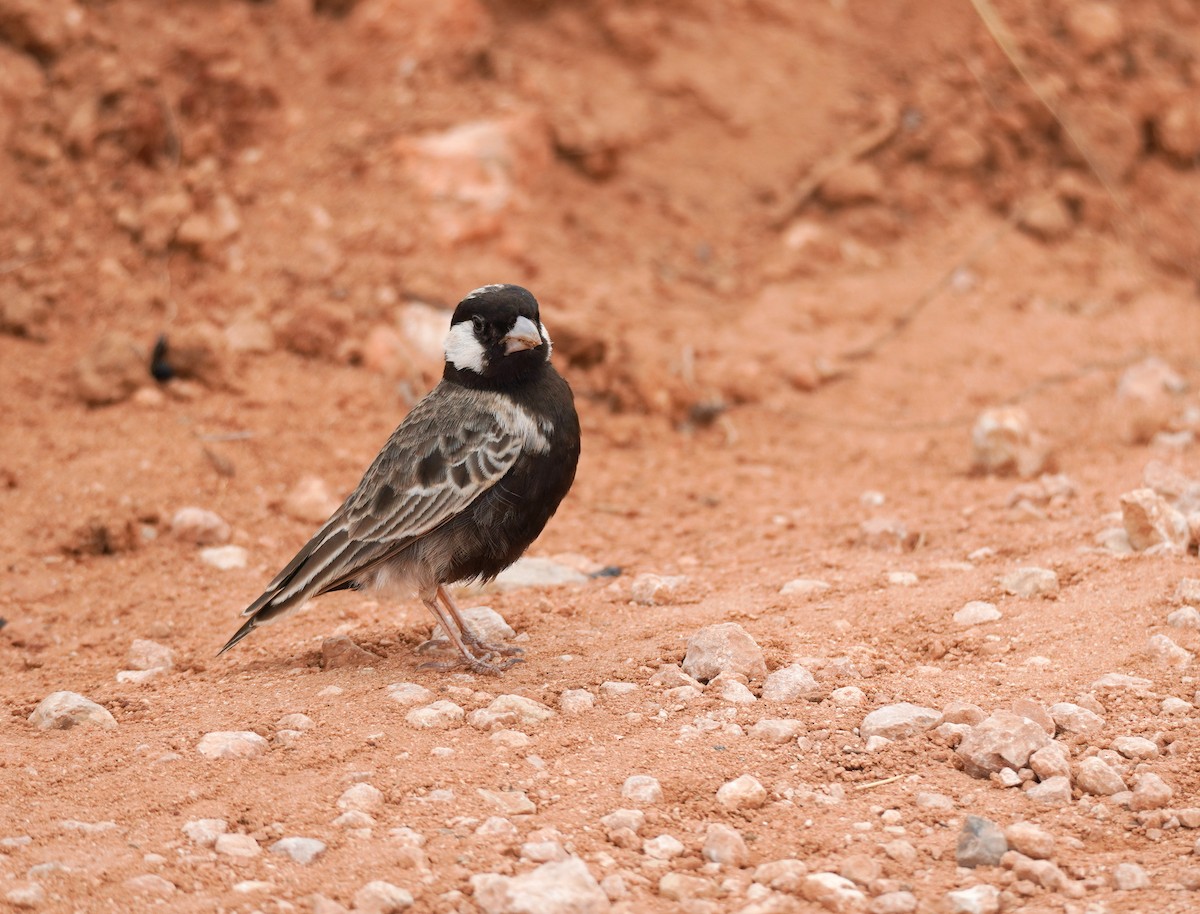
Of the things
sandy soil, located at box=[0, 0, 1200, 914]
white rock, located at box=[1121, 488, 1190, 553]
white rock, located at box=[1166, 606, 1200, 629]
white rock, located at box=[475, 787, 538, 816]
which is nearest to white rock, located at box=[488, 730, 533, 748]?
sandy soil, located at box=[0, 0, 1200, 914]

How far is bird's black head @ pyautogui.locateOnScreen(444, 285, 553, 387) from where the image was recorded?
5.15 metres

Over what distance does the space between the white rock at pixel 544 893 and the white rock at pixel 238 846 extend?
0.62 m

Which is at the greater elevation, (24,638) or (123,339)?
(123,339)

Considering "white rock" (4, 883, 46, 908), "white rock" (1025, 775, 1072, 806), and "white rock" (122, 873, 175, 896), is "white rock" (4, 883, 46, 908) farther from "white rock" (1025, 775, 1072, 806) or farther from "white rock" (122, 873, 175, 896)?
"white rock" (1025, 775, 1072, 806)

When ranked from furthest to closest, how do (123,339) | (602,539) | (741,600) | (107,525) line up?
(123,339) → (602,539) → (107,525) → (741,600)

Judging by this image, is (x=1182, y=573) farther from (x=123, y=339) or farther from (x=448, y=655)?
(x=123, y=339)

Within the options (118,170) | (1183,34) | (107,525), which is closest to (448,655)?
(107,525)

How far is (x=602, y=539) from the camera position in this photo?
6.53 metres

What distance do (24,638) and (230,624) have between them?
80 centimetres

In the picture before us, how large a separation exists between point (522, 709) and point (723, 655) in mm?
701

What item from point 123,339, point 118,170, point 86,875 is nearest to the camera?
point 86,875

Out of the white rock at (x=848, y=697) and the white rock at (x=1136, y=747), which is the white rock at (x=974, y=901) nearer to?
the white rock at (x=1136, y=747)

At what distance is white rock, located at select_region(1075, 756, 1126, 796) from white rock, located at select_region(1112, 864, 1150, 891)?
38cm

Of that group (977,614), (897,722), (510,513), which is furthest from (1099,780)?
(510,513)
